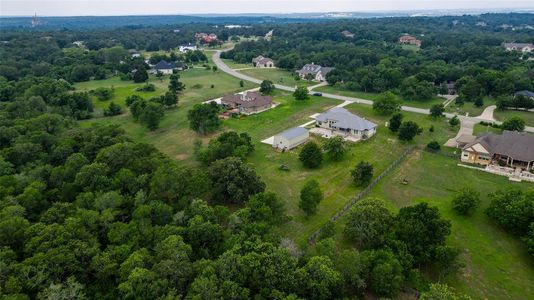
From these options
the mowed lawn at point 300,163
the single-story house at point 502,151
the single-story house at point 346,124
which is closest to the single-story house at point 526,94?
the mowed lawn at point 300,163

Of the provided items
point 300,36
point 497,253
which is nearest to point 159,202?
point 497,253

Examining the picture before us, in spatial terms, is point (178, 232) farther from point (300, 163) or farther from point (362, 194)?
point (300, 163)

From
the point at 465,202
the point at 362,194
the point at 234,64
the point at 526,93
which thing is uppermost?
the point at 234,64

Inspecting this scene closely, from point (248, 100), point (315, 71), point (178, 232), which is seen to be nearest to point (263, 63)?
point (315, 71)

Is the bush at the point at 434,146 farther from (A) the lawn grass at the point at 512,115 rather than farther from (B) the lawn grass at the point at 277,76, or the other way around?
(B) the lawn grass at the point at 277,76

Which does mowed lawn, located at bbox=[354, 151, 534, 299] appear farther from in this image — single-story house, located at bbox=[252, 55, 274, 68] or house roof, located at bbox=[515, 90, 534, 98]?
single-story house, located at bbox=[252, 55, 274, 68]
